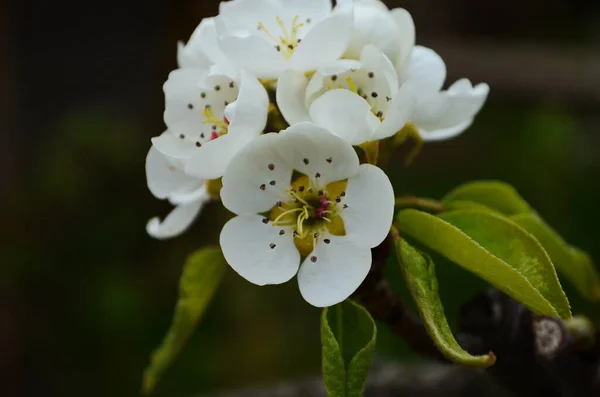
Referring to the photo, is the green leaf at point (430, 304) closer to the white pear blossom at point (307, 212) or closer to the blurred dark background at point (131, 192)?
the white pear blossom at point (307, 212)

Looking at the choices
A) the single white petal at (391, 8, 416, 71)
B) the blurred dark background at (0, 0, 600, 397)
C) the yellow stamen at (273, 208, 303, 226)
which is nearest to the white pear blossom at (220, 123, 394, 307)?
the yellow stamen at (273, 208, 303, 226)

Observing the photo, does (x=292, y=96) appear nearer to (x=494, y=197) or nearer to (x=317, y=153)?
(x=317, y=153)

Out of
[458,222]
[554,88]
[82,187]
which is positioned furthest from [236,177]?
[82,187]

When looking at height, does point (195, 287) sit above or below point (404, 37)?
below

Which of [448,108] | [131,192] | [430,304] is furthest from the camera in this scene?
[131,192]

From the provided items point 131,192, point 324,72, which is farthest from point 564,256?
point 131,192

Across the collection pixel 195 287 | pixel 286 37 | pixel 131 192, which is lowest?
pixel 131 192

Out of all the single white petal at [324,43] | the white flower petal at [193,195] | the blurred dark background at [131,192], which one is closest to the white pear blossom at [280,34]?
the single white petal at [324,43]
